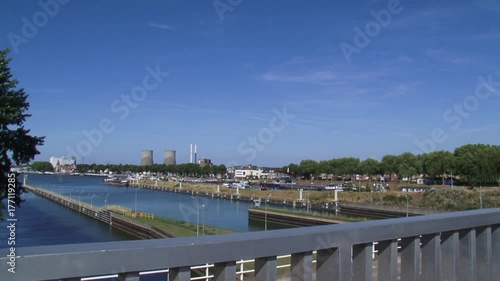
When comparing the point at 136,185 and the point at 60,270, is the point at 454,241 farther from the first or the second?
the point at 136,185

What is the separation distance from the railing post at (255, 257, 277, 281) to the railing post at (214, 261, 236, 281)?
145 millimetres

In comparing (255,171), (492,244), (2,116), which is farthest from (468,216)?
(255,171)

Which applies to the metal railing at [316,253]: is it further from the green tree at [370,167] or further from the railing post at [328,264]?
the green tree at [370,167]

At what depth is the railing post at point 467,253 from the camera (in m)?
2.83

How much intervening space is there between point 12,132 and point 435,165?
8366 centimetres

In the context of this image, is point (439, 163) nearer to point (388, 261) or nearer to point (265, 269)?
point (388, 261)

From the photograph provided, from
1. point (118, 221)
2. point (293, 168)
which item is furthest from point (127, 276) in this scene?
point (293, 168)

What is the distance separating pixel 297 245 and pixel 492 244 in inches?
76.4

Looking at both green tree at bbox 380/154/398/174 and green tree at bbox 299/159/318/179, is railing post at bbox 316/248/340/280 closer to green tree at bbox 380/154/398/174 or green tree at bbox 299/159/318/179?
green tree at bbox 380/154/398/174

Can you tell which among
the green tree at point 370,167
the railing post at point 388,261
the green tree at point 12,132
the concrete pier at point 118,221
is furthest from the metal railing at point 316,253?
the green tree at point 370,167

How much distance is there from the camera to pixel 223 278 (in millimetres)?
1748

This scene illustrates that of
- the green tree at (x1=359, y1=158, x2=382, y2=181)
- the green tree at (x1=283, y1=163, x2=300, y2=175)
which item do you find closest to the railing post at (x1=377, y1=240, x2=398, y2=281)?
the green tree at (x1=359, y1=158, x2=382, y2=181)

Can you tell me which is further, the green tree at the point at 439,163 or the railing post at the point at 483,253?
the green tree at the point at 439,163

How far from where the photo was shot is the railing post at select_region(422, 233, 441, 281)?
2.56 meters
